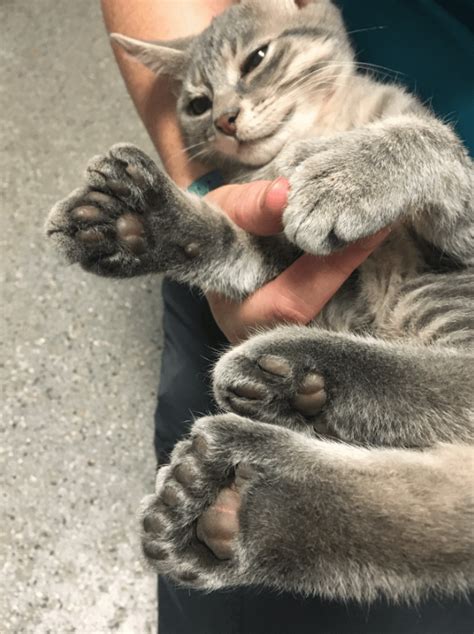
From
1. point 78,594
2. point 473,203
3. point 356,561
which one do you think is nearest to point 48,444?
point 78,594

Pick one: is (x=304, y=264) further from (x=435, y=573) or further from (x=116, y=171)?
(x=435, y=573)

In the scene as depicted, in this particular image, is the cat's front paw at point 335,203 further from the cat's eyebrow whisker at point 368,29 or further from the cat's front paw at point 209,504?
the cat's eyebrow whisker at point 368,29

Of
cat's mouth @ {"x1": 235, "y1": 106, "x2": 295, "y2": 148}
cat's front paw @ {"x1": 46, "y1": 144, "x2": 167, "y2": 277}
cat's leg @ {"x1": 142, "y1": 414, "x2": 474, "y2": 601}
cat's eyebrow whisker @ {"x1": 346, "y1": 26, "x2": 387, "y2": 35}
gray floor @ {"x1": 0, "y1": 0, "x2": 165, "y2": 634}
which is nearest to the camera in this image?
cat's leg @ {"x1": 142, "y1": 414, "x2": 474, "y2": 601}

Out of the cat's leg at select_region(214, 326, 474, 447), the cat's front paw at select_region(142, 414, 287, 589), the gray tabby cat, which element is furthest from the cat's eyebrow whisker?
the cat's front paw at select_region(142, 414, 287, 589)

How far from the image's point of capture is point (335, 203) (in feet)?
2.38

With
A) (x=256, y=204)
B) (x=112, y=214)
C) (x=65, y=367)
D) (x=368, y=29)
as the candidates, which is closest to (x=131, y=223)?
(x=112, y=214)

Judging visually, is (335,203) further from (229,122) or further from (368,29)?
(368,29)

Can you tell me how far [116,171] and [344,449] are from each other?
45 centimetres

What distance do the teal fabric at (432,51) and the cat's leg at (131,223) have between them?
1.57ft

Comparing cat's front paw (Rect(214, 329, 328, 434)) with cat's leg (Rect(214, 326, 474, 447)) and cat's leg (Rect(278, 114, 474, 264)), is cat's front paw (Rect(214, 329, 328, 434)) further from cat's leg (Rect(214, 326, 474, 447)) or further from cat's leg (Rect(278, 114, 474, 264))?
cat's leg (Rect(278, 114, 474, 264))

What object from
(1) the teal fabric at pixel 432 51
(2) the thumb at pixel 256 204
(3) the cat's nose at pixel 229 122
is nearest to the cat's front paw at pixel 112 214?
(2) the thumb at pixel 256 204

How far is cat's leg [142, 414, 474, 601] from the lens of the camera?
0.63m

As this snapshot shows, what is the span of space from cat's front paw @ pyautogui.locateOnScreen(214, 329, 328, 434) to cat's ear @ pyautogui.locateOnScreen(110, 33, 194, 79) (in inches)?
27.5

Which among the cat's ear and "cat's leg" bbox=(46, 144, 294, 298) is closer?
"cat's leg" bbox=(46, 144, 294, 298)
